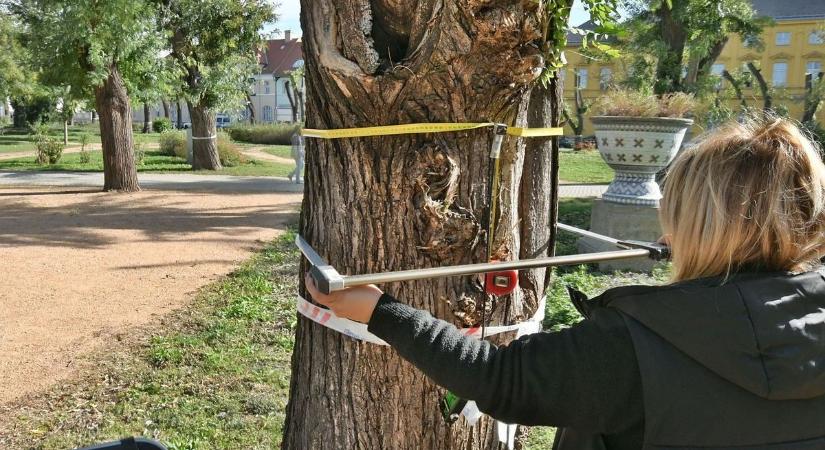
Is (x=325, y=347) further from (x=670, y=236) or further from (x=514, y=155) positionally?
(x=670, y=236)

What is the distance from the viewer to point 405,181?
1.98 meters

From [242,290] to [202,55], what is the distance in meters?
13.8

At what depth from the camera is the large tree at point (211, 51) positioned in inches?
714

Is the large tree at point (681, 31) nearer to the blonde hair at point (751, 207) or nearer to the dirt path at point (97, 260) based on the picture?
the dirt path at point (97, 260)

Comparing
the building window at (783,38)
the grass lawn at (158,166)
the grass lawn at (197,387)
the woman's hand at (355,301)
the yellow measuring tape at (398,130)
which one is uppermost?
Answer: the building window at (783,38)

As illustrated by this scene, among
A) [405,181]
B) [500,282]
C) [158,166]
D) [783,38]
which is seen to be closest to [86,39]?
[158,166]

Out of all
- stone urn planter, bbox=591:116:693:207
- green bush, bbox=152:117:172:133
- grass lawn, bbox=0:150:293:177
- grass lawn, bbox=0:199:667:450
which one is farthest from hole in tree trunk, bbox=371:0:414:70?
green bush, bbox=152:117:172:133

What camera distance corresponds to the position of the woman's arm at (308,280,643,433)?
1.36 m

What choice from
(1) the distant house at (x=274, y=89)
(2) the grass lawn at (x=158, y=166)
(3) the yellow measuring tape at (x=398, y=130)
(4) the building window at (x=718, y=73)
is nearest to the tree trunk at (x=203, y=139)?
(2) the grass lawn at (x=158, y=166)

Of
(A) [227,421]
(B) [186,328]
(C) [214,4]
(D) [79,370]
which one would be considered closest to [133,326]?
(B) [186,328]

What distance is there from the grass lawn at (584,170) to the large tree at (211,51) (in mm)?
9034

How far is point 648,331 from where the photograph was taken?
1358mm

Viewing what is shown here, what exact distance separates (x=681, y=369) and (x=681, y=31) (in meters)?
18.1

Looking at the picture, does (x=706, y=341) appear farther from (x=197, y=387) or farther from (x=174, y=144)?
(x=174, y=144)
